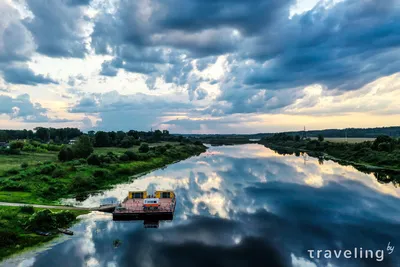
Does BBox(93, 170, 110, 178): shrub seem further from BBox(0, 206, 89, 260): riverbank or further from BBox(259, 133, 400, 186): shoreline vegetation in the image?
BBox(259, 133, 400, 186): shoreline vegetation

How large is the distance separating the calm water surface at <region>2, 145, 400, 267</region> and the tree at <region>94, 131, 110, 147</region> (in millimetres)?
110250

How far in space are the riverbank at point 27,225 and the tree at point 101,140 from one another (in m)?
133

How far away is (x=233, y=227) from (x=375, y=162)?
91.5m

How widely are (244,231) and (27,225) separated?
27936 mm

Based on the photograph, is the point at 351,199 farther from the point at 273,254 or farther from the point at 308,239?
the point at 273,254

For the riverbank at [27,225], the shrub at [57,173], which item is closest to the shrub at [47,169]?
the shrub at [57,173]

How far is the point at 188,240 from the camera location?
123 ft

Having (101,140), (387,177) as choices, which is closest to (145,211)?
(387,177)

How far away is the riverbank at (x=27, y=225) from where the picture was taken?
110 ft

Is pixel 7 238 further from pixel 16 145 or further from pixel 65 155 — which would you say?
pixel 16 145

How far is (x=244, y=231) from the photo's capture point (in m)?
40.6

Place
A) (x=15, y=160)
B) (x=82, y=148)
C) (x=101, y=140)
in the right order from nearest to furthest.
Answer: (x=15, y=160) → (x=82, y=148) → (x=101, y=140)

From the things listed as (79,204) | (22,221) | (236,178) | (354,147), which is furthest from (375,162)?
(22,221)

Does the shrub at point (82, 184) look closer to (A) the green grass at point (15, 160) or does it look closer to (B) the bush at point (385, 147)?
(A) the green grass at point (15, 160)
